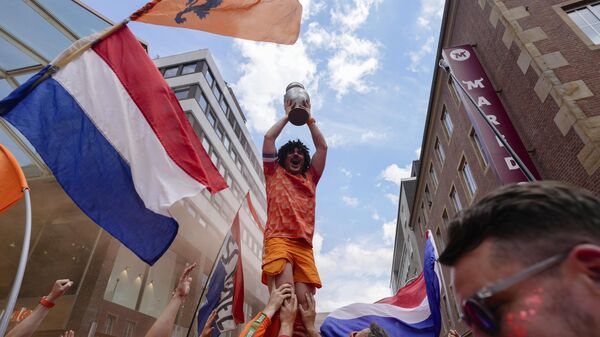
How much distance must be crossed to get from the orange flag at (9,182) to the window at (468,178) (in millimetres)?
14427

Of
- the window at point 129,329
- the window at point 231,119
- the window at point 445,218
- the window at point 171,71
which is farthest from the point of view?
the window at point 231,119

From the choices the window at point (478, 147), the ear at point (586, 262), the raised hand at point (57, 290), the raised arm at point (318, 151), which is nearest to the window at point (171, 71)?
the window at point (478, 147)

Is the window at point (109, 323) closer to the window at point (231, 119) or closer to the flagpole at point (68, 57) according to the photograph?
the flagpole at point (68, 57)

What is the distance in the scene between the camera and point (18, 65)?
7.26 m

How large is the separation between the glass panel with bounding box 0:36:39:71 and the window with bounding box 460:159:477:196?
14614mm

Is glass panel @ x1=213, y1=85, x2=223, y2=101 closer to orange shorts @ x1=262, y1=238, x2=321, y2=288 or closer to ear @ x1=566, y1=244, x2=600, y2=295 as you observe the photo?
orange shorts @ x1=262, y1=238, x2=321, y2=288

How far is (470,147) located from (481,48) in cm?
383

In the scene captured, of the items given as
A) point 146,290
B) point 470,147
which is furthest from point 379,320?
point 146,290

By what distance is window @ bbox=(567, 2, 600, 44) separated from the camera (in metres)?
9.16

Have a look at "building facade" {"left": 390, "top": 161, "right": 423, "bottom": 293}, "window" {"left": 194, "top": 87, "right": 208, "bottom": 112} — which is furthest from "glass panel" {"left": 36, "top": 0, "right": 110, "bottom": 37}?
"building facade" {"left": 390, "top": 161, "right": 423, "bottom": 293}

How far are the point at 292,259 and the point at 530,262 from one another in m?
1.82

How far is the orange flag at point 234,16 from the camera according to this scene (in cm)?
363

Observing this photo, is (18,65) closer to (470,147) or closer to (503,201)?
(503,201)

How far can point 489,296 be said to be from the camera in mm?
853
